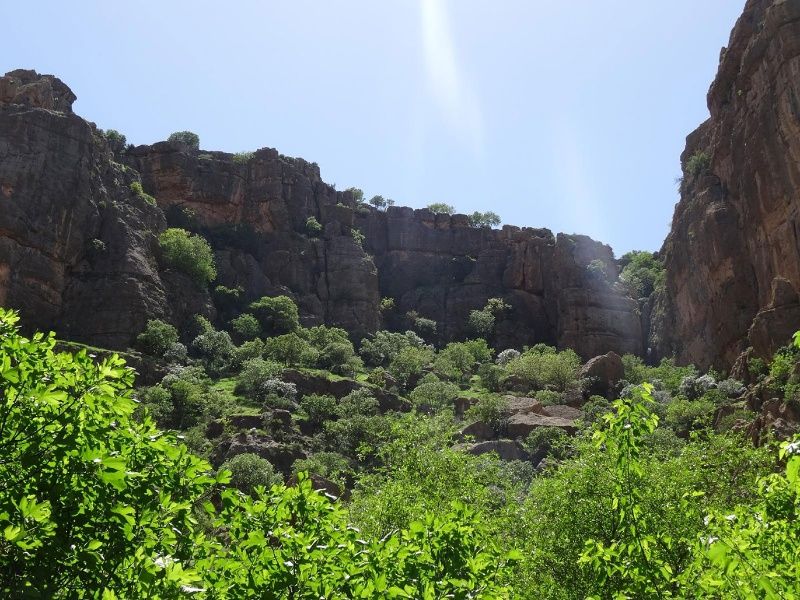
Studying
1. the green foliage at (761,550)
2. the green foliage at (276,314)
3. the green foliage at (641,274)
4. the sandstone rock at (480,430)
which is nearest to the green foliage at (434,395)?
the sandstone rock at (480,430)

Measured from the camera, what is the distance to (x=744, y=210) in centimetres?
5822

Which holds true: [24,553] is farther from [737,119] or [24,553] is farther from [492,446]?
[737,119]

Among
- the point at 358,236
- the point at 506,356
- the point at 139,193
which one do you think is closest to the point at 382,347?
the point at 506,356

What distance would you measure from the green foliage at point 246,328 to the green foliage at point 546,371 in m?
27.4

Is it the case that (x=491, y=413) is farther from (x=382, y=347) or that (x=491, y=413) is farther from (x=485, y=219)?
(x=485, y=219)

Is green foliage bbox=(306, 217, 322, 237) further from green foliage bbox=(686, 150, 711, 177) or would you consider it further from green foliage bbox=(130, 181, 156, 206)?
green foliage bbox=(686, 150, 711, 177)

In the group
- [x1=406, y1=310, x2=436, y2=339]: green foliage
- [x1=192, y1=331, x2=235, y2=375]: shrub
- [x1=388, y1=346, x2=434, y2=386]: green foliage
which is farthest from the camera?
[x1=406, y1=310, x2=436, y2=339]: green foliage

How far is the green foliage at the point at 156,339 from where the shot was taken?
6731 cm

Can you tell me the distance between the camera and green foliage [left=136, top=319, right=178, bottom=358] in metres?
67.3

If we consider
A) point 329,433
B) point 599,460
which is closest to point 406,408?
point 329,433

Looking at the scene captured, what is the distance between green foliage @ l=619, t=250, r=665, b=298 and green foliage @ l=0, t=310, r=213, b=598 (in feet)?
296

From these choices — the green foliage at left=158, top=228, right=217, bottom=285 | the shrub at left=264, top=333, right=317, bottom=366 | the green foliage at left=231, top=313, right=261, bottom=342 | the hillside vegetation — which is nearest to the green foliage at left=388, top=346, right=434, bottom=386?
the shrub at left=264, top=333, right=317, bottom=366

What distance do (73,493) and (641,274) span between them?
353ft

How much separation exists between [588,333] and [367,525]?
73.8 m
